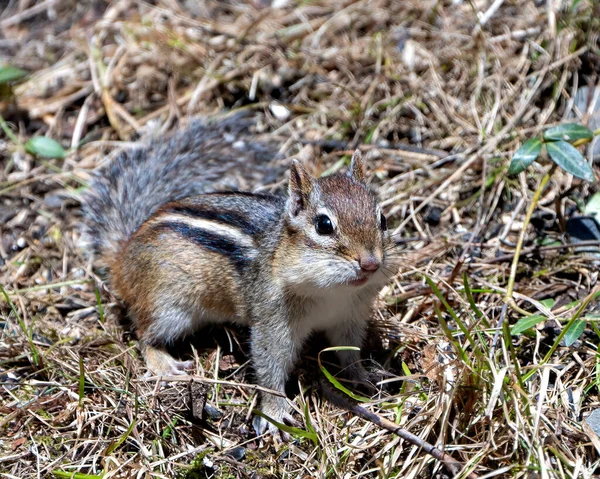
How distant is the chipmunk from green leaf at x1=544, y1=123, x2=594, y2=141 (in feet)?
3.89

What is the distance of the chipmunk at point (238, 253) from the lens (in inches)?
127

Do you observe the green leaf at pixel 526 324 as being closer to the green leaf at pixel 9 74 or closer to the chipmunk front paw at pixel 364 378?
the chipmunk front paw at pixel 364 378

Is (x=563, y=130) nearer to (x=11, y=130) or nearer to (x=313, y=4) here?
(x=313, y=4)

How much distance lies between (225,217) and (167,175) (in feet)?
2.86

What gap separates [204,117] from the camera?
505 centimetres

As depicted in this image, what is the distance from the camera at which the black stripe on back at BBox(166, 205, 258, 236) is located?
3.78m

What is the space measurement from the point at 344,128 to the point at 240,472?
2665 mm

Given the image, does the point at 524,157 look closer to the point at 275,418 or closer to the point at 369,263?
the point at 369,263

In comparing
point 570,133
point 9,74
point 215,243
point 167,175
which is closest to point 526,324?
point 570,133

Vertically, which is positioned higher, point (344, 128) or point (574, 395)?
point (344, 128)

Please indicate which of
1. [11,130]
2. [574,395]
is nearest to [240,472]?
[574,395]

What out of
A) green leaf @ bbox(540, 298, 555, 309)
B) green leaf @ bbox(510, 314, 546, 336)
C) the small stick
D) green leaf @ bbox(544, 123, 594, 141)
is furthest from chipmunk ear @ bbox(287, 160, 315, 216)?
green leaf @ bbox(544, 123, 594, 141)

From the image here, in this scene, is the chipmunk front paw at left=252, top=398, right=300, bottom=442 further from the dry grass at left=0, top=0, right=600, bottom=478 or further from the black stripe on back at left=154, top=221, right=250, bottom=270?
the black stripe on back at left=154, top=221, right=250, bottom=270

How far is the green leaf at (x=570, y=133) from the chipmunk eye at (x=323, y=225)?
1551 millimetres
